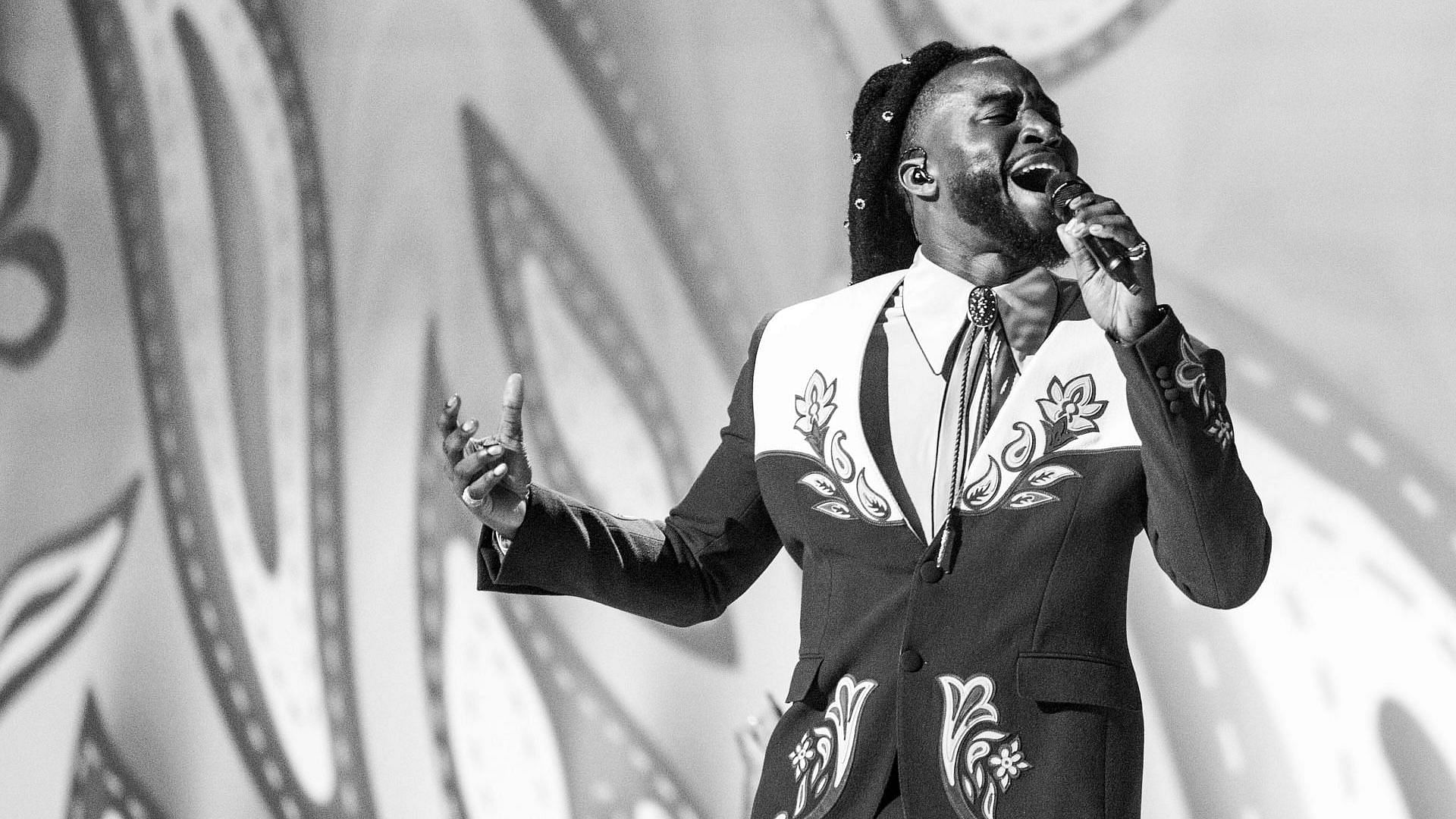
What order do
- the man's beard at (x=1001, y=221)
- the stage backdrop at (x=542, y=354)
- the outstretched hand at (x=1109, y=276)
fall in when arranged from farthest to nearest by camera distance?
the stage backdrop at (x=542, y=354)
the man's beard at (x=1001, y=221)
the outstretched hand at (x=1109, y=276)

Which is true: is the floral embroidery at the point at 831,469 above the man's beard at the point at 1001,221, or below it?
below

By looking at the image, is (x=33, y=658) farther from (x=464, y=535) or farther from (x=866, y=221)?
(x=866, y=221)

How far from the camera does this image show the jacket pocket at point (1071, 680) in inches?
46.6

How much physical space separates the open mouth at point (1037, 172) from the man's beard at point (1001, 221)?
0.02 meters

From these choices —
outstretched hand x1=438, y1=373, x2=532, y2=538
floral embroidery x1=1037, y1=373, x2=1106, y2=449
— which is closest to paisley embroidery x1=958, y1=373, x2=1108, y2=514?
floral embroidery x1=1037, y1=373, x2=1106, y2=449

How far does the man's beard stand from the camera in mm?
1376

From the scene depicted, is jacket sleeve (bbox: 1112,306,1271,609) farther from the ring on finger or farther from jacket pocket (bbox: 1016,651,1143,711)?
the ring on finger

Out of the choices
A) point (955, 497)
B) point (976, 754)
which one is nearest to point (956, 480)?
point (955, 497)

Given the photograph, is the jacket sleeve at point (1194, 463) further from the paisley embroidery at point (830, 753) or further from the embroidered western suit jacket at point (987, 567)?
the paisley embroidery at point (830, 753)

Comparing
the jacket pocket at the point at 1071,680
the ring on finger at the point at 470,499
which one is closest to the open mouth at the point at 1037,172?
the jacket pocket at the point at 1071,680

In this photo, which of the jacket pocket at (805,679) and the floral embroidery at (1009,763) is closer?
the floral embroidery at (1009,763)

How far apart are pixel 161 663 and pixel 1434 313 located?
2291 millimetres

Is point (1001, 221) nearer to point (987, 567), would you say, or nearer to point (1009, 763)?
point (987, 567)

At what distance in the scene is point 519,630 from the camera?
277 centimetres
